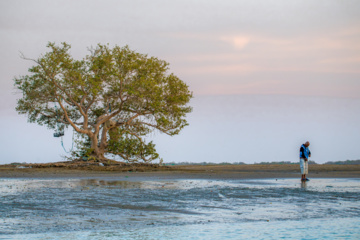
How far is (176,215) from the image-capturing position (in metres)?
9.19

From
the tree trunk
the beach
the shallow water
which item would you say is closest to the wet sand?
the tree trunk

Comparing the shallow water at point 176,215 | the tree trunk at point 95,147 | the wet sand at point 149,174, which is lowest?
the shallow water at point 176,215

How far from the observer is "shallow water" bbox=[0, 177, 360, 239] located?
7367 mm

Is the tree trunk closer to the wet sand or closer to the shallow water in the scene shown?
the wet sand

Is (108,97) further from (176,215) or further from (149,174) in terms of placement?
(176,215)

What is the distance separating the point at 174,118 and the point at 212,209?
23666 mm

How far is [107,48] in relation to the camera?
A: 32156 millimetres

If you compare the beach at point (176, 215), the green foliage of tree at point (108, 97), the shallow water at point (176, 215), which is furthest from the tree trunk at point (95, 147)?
the shallow water at point (176, 215)

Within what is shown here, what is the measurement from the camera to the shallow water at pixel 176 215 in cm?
737

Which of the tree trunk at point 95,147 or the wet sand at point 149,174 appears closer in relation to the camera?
the wet sand at point 149,174

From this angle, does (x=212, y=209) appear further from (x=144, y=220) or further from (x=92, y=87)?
(x=92, y=87)

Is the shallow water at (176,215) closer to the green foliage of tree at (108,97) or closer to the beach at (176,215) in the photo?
the beach at (176,215)

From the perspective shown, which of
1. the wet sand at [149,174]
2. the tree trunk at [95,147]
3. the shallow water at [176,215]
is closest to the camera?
the shallow water at [176,215]

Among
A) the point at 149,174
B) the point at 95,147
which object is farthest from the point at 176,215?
the point at 95,147
